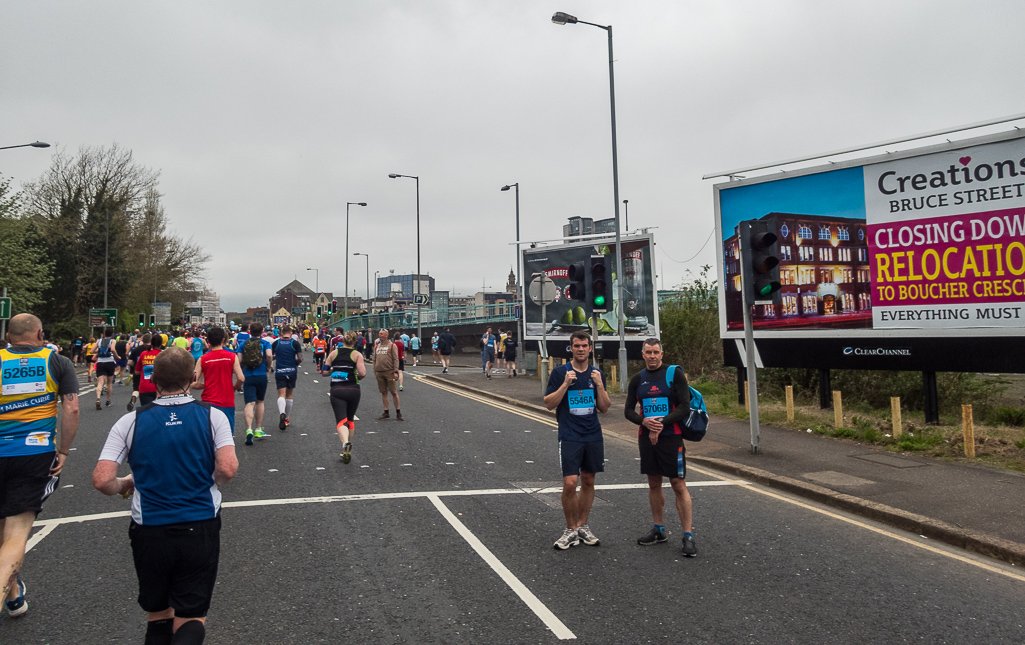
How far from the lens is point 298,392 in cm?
2000

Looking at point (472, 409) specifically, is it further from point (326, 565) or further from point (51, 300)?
point (51, 300)

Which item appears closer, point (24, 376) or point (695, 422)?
point (24, 376)

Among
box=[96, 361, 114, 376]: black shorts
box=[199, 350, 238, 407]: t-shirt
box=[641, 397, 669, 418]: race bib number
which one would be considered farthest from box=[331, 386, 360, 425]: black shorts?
box=[96, 361, 114, 376]: black shorts

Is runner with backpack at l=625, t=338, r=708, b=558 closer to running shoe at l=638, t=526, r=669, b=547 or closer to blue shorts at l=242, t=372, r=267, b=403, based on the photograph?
running shoe at l=638, t=526, r=669, b=547

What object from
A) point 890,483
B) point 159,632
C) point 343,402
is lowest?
point 890,483

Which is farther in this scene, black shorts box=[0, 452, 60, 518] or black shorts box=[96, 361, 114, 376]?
black shorts box=[96, 361, 114, 376]

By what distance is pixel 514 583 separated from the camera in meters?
4.93

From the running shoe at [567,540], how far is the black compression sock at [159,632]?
321 centimetres

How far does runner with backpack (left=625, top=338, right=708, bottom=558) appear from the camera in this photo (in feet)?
18.6

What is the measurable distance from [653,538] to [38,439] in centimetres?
462

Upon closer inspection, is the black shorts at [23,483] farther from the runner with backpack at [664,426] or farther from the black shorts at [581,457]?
the runner with backpack at [664,426]

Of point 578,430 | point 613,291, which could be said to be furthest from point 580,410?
point 613,291

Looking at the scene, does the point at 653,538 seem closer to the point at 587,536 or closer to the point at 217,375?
the point at 587,536

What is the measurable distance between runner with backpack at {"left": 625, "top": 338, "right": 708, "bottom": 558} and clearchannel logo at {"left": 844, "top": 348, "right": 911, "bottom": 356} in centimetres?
808
